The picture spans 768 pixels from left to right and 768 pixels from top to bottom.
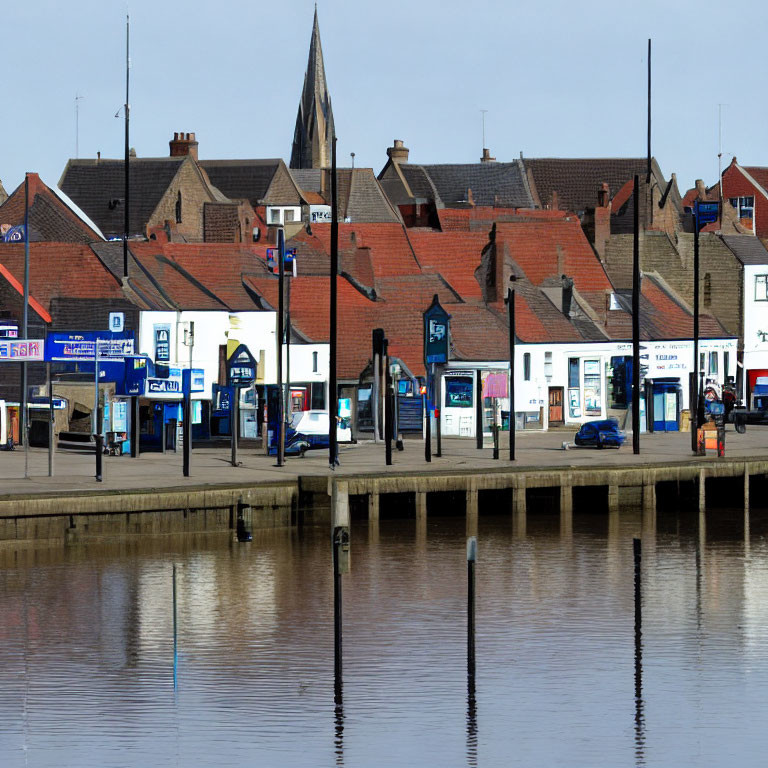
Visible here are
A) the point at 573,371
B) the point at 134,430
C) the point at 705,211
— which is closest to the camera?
the point at 134,430

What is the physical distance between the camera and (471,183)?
5984 inches

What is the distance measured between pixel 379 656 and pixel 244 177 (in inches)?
4415

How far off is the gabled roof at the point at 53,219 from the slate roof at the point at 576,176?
5499cm

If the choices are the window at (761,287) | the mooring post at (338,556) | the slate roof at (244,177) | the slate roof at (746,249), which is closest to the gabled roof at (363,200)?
the slate roof at (244,177)

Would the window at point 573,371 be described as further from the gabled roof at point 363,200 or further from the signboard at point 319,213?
the signboard at point 319,213

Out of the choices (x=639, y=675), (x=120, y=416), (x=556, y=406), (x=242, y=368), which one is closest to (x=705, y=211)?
(x=556, y=406)

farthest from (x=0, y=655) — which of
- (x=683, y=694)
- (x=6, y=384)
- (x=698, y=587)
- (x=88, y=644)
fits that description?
(x=6, y=384)

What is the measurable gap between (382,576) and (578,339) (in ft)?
140

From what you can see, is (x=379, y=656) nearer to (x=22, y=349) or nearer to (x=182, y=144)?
(x=22, y=349)

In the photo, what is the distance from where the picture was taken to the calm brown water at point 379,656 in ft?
97.0

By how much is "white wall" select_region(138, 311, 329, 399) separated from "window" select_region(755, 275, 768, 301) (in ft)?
109

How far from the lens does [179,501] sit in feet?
172

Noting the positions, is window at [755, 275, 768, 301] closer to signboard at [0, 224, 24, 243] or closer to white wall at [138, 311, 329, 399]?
white wall at [138, 311, 329, 399]

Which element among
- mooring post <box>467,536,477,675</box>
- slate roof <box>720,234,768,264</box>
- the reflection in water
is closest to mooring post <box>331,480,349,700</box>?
mooring post <box>467,536,477,675</box>
